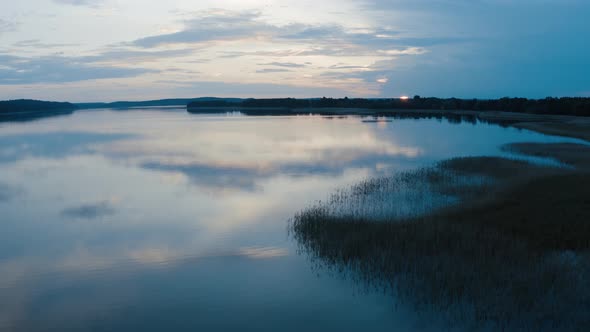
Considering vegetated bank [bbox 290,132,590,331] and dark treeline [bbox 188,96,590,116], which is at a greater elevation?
dark treeline [bbox 188,96,590,116]

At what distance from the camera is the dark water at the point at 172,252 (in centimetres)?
Answer: 852

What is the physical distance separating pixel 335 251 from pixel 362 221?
224 centimetres

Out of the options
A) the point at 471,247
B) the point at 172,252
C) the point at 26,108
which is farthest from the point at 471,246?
the point at 26,108

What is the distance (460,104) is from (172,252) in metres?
110

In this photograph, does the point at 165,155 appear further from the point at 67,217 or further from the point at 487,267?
the point at 487,267

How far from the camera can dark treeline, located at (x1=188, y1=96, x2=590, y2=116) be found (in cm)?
7300

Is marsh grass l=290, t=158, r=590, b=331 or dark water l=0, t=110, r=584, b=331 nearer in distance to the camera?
marsh grass l=290, t=158, r=590, b=331

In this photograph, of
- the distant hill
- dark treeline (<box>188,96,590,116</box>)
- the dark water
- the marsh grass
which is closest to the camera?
the marsh grass

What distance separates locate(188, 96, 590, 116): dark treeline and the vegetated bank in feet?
201

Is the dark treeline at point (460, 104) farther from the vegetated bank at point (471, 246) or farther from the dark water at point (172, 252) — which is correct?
the vegetated bank at point (471, 246)

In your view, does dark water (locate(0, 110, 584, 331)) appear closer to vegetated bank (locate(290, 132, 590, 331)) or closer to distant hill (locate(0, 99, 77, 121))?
vegetated bank (locate(290, 132, 590, 331))

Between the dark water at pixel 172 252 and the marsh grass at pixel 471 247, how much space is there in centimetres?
66

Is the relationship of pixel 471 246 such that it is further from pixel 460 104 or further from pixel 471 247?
pixel 460 104

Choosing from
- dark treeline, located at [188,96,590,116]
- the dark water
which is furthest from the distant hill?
the dark water
